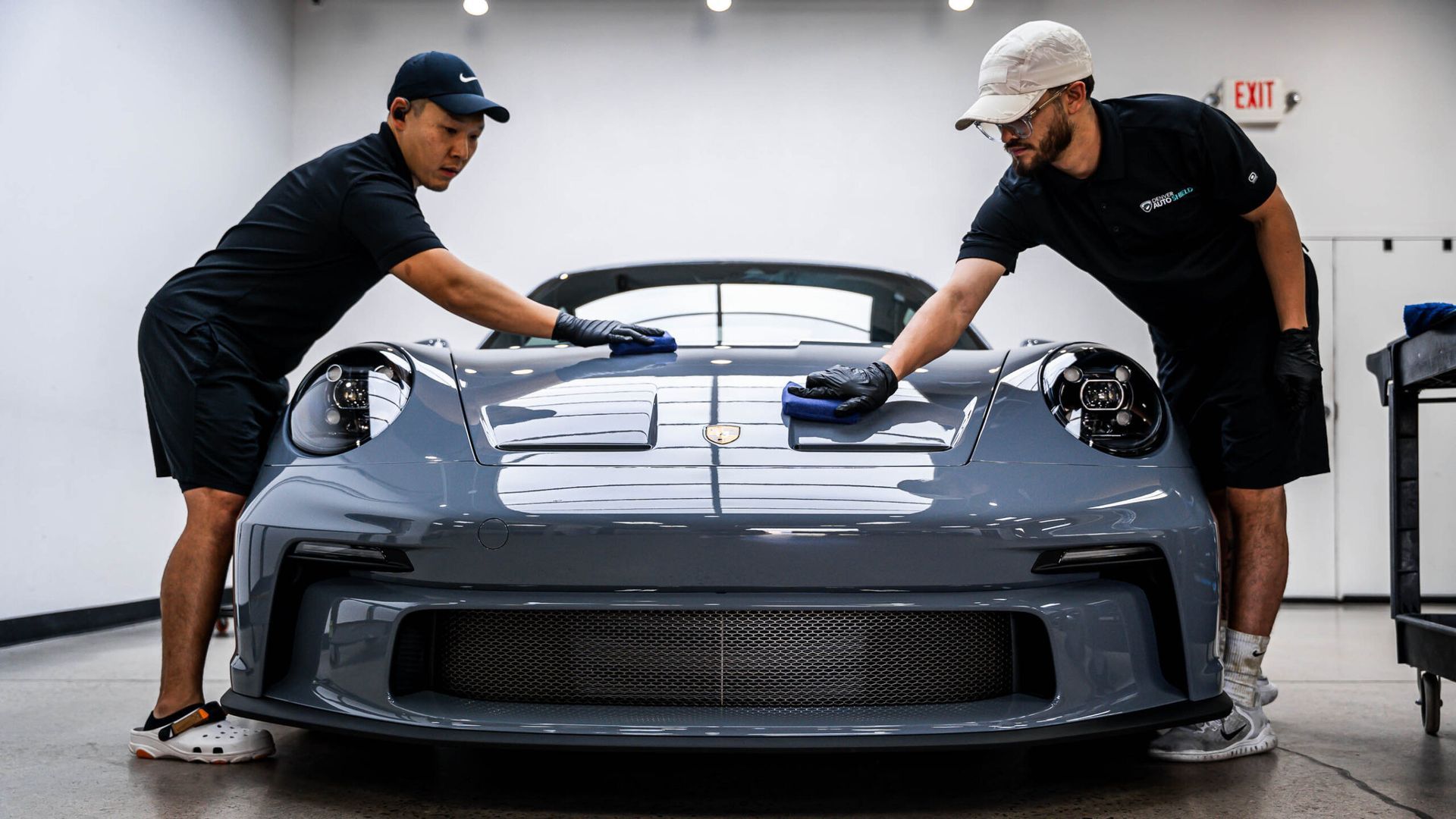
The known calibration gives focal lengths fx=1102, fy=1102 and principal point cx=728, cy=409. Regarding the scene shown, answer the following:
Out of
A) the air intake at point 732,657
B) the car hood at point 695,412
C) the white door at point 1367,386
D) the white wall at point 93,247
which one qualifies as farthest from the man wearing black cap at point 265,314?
the white door at point 1367,386

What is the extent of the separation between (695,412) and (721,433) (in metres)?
0.09

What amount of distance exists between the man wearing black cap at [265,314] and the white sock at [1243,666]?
132cm

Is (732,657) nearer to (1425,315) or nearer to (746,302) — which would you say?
(746,302)

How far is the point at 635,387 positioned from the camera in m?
2.00

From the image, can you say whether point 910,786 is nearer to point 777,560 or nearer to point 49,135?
point 777,560

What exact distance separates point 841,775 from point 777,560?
0.54 metres

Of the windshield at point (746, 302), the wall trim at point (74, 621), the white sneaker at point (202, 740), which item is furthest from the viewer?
the wall trim at point (74, 621)

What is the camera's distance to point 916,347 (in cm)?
213

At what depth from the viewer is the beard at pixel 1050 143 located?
85.5 inches

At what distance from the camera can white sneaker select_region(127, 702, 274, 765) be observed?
2.04m

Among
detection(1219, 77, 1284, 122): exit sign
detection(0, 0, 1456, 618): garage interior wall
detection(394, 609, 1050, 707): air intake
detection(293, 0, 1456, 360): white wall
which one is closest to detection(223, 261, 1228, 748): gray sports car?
detection(394, 609, 1050, 707): air intake

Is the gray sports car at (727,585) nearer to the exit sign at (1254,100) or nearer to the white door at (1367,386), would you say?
the white door at (1367,386)

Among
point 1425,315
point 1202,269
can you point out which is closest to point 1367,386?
point 1425,315

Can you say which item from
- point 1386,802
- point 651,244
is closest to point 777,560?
point 1386,802
